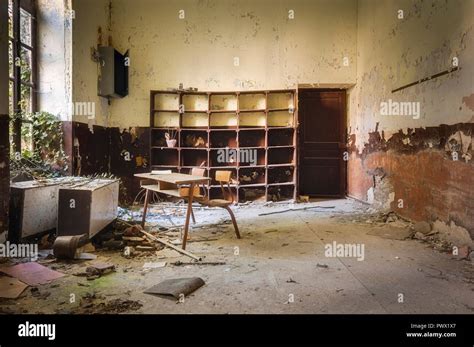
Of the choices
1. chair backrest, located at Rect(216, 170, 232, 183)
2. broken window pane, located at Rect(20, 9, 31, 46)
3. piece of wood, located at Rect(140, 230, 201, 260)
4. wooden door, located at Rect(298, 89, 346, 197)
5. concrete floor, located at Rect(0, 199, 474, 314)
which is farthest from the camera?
wooden door, located at Rect(298, 89, 346, 197)

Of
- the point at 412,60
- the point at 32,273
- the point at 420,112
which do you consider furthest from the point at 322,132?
the point at 32,273

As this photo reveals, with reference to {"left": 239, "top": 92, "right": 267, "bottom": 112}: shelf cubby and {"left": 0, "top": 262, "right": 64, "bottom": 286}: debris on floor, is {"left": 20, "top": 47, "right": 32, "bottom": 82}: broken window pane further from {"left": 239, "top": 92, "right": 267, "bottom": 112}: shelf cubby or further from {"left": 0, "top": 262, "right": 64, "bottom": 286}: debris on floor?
{"left": 239, "top": 92, "right": 267, "bottom": 112}: shelf cubby

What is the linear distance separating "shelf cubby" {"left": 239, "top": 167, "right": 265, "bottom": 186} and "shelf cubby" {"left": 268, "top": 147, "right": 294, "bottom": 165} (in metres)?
0.31

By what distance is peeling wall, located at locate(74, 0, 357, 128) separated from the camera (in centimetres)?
761

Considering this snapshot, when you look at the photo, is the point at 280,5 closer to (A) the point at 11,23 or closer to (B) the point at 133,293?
(A) the point at 11,23

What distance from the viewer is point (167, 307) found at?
2.51 m

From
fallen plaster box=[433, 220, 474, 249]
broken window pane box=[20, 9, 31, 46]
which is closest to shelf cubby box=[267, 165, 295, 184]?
fallen plaster box=[433, 220, 474, 249]

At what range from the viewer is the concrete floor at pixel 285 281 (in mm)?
2543

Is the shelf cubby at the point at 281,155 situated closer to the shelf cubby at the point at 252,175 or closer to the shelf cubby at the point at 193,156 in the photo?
the shelf cubby at the point at 252,175

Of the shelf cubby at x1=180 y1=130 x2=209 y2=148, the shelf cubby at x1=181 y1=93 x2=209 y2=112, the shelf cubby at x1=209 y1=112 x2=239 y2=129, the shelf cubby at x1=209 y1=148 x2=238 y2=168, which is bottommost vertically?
the shelf cubby at x1=209 y1=148 x2=238 y2=168

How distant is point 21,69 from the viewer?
17.3 feet

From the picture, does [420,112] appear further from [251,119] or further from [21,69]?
[21,69]

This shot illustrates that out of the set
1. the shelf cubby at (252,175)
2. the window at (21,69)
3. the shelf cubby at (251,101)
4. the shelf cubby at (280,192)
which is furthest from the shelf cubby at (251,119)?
the window at (21,69)

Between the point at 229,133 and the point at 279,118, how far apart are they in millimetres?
1089
